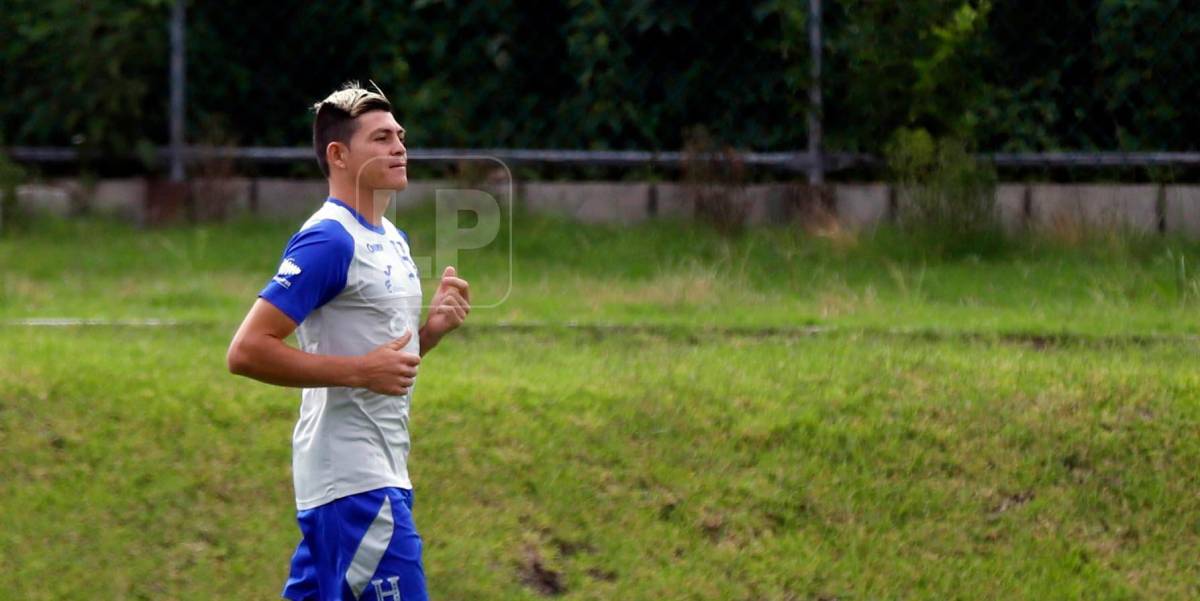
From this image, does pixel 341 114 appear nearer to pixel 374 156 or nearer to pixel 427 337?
pixel 374 156

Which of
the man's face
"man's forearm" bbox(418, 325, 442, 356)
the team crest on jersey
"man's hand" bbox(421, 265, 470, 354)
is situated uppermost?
the man's face

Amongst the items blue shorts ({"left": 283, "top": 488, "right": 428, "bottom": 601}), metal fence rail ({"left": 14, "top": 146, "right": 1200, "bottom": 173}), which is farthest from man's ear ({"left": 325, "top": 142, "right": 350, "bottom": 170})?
metal fence rail ({"left": 14, "top": 146, "right": 1200, "bottom": 173})

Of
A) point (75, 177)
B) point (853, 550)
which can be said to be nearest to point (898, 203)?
point (853, 550)

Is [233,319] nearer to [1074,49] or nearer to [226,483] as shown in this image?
[226,483]

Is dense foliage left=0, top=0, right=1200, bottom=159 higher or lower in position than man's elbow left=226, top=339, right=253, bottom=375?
higher

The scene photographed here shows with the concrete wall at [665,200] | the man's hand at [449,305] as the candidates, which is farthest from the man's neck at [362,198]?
the concrete wall at [665,200]

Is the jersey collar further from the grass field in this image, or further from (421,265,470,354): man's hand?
the grass field

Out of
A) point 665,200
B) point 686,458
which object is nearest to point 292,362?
point 686,458

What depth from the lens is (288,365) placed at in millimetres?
3742

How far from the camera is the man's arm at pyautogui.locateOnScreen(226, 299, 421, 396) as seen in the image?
3.75 meters

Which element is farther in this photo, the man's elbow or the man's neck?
the man's neck

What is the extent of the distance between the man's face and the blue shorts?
2.29ft

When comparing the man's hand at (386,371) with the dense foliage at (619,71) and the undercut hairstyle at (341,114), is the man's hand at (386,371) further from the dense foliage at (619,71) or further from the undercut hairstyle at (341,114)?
the dense foliage at (619,71)

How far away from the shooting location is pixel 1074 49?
9.88 metres
